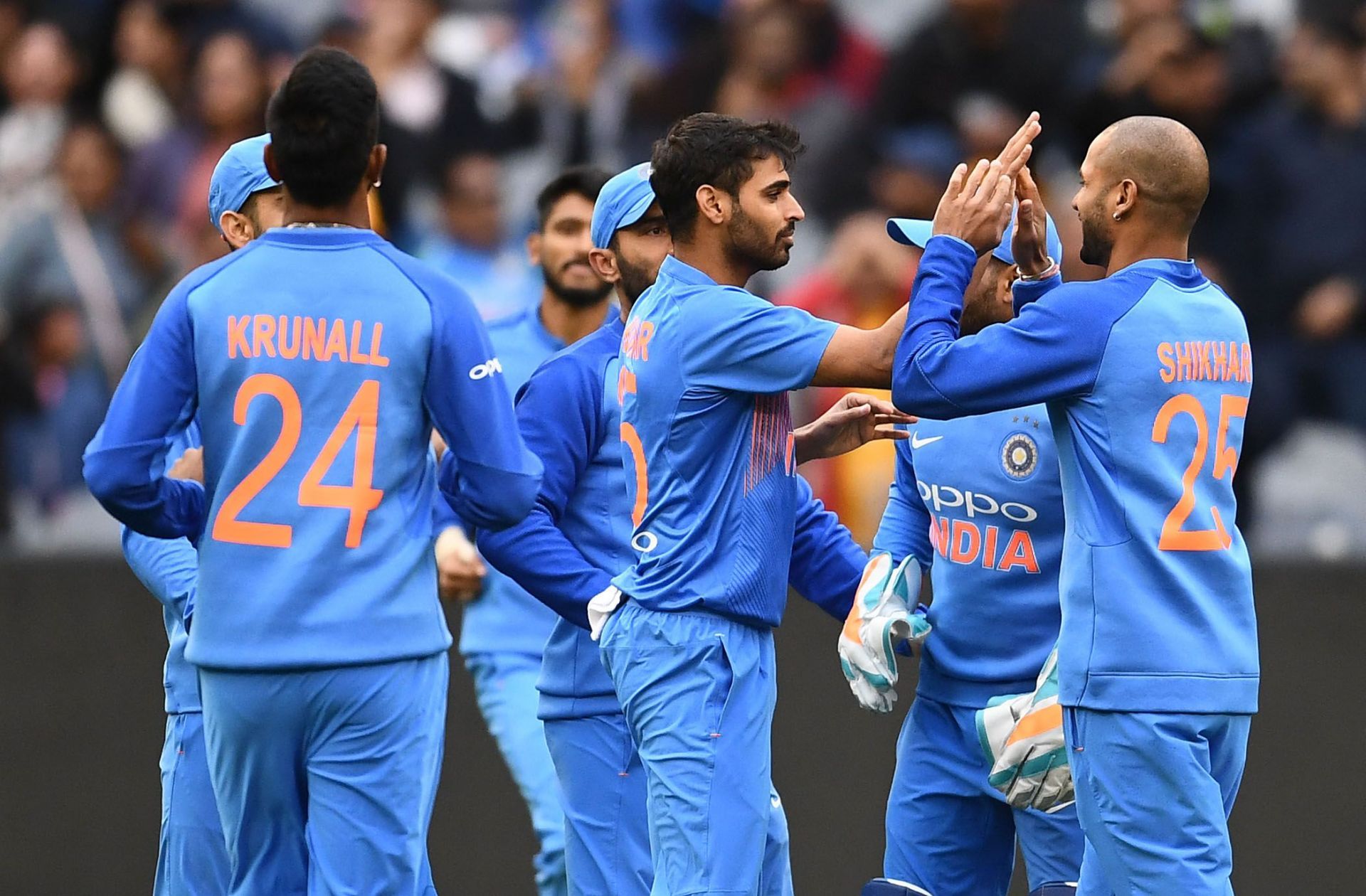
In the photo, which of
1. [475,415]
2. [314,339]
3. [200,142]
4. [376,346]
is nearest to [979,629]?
[475,415]

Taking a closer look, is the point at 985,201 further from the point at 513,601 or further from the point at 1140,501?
the point at 513,601

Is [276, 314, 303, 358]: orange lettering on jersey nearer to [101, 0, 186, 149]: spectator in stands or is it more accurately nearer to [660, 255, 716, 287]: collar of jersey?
[660, 255, 716, 287]: collar of jersey

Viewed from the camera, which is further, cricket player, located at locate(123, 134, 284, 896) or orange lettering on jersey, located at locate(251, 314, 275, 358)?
cricket player, located at locate(123, 134, 284, 896)

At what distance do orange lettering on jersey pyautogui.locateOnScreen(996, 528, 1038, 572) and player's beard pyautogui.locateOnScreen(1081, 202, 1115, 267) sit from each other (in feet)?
2.59

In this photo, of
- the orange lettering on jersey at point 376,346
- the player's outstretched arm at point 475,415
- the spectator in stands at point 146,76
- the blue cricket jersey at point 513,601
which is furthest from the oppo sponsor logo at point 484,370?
the spectator in stands at point 146,76

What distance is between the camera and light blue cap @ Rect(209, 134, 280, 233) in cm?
503

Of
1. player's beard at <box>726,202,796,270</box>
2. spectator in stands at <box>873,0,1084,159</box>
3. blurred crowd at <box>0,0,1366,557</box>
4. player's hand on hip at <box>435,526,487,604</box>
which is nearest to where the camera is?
player's beard at <box>726,202,796,270</box>

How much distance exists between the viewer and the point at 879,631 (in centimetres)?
481

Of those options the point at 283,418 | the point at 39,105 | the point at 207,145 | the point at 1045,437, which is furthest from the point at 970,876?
the point at 39,105

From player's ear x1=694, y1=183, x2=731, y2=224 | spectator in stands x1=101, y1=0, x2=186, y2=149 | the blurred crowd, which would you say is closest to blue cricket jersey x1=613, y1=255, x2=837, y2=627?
player's ear x1=694, y1=183, x2=731, y2=224

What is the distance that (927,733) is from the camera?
498 cm

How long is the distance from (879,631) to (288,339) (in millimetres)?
1737

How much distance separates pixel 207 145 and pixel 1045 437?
6694mm

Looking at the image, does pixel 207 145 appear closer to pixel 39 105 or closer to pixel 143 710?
pixel 39 105
